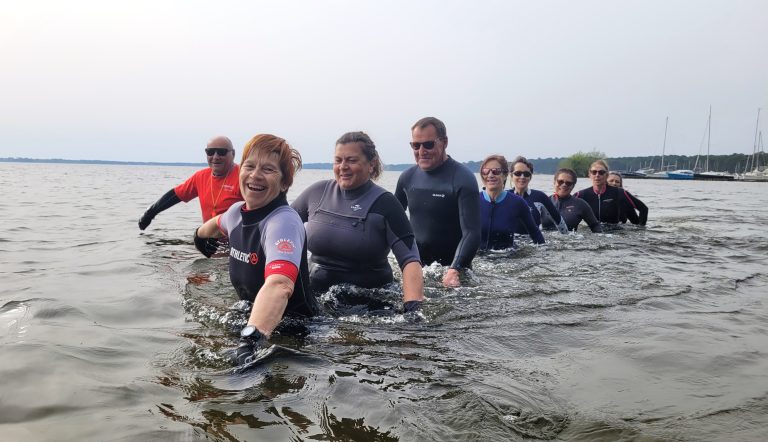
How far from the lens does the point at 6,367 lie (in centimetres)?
310

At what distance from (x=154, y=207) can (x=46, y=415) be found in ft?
20.4

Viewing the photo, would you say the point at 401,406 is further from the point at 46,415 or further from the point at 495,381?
the point at 46,415

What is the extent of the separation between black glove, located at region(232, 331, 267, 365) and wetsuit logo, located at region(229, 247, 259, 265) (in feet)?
2.60

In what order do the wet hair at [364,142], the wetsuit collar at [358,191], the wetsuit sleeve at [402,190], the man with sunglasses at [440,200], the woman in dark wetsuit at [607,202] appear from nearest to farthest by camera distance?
the wet hair at [364,142]
the wetsuit collar at [358,191]
the man with sunglasses at [440,200]
the wetsuit sleeve at [402,190]
the woman in dark wetsuit at [607,202]

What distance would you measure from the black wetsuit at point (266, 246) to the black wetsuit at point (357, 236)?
72cm

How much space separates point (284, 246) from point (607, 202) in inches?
431

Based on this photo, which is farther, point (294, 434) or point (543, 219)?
point (543, 219)

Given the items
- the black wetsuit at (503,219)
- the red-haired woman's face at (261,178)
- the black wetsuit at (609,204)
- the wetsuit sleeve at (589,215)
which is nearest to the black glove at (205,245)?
the red-haired woman's face at (261,178)

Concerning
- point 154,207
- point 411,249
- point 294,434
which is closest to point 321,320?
point 411,249

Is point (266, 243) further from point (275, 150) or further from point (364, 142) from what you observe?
point (364, 142)

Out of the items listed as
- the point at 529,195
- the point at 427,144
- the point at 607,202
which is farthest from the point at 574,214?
the point at 427,144

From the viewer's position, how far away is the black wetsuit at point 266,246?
3.45 meters

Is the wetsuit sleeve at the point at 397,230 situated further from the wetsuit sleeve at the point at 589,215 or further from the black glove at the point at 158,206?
the wetsuit sleeve at the point at 589,215

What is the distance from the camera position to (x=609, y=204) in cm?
1266
